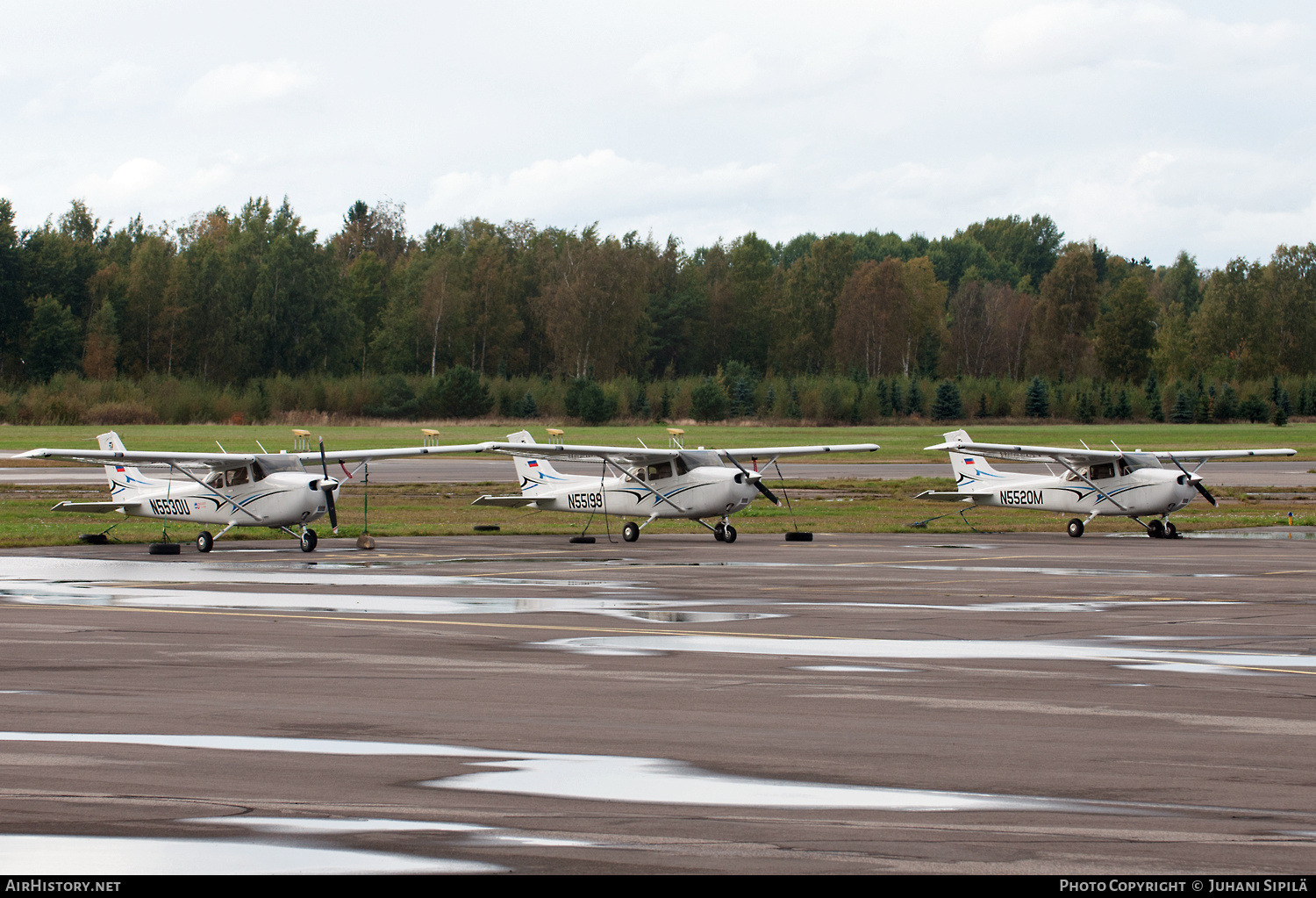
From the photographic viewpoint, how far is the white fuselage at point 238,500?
2575 cm

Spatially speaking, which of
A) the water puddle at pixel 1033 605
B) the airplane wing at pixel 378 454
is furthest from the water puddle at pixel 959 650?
the airplane wing at pixel 378 454

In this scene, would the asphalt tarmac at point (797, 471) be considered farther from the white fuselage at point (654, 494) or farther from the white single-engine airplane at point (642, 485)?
the white fuselage at point (654, 494)

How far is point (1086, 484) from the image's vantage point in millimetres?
30922

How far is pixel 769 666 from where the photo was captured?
11750 mm

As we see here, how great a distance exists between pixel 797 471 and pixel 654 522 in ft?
69.7

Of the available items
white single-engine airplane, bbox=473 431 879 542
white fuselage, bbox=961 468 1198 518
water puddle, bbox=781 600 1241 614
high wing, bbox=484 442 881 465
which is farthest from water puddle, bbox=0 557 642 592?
white fuselage, bbox=961 468 1198 518

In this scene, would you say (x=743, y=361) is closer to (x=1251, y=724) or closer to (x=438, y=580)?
(x=438, y=580)

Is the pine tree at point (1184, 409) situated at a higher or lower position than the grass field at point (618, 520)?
higher

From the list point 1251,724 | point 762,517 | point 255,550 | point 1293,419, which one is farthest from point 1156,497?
point 1293,419

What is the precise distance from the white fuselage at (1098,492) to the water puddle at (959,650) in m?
17.7

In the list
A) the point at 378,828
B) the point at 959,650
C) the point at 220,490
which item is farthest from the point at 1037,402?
the point at 378,828

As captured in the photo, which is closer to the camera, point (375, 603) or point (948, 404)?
point (375, 603)

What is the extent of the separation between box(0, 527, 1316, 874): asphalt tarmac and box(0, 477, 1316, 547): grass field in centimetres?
1165

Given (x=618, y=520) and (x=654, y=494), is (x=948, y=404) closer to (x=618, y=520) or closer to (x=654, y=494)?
(x=618, y=520)
